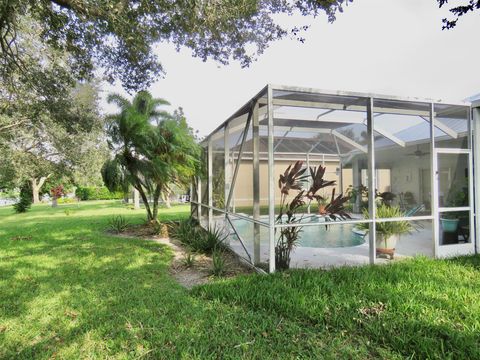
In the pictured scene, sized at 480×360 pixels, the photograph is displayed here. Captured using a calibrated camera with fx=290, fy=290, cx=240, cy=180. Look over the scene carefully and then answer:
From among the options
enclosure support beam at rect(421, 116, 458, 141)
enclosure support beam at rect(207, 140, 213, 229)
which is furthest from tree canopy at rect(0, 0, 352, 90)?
enclosure support beam at rect(421, 116, 458, 141)

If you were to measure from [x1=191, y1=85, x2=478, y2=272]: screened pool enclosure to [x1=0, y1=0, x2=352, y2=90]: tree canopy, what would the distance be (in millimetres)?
1991

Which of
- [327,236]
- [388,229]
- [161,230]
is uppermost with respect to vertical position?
[388,229]

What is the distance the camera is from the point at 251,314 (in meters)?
3.50

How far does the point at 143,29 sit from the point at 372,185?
5788 millimetres

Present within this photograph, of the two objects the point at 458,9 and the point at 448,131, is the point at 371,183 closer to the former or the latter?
the point at 448,131

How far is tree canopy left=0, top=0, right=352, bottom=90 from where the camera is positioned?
18.1 feet

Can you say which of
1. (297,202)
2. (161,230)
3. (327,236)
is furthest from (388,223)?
(161,230)

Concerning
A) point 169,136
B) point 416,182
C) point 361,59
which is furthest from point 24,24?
point 416,182

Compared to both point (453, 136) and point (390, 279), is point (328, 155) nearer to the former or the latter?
point (453, 136)

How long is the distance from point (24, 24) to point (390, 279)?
14.2m

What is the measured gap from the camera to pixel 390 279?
435cm

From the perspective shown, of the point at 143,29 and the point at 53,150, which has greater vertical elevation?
the point at 143,29

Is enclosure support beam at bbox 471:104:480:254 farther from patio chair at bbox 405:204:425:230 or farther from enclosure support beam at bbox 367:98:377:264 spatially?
enclosure support beam at bbox 367:98:377:264

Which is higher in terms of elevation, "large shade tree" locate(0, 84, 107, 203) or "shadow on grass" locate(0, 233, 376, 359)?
"large shade tree" locate(0, 84, 107, 203)
